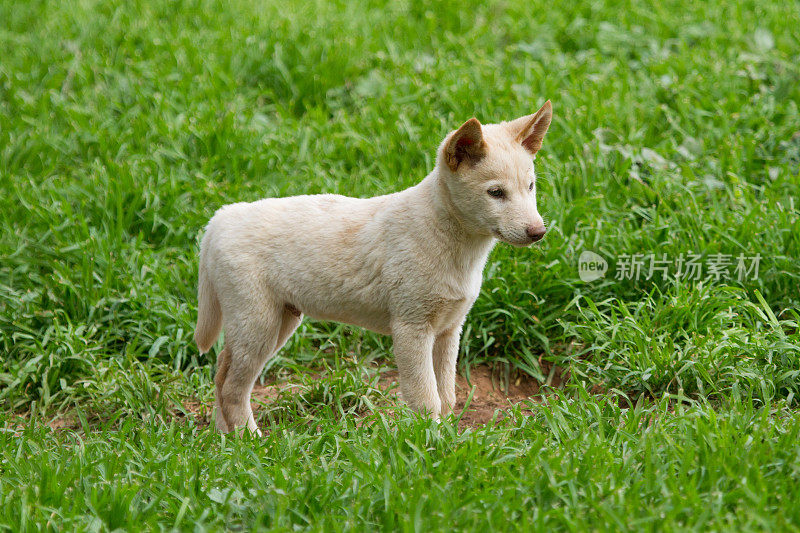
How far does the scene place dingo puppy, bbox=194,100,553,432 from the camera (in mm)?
3717

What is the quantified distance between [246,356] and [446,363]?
98 centimetres

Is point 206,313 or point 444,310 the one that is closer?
point 444,310

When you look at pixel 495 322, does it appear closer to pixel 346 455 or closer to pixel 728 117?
pixel 346 455

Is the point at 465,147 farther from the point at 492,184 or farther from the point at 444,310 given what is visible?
the point at 444,310

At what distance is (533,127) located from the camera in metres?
3.86

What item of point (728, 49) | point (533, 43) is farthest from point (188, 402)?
point (728, 49)

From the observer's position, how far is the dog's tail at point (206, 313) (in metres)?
4.42

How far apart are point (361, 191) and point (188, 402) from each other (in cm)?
191

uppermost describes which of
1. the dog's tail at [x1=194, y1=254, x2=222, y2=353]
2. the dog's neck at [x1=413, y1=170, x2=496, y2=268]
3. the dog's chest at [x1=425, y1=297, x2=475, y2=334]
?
the dog's neck at [x1=413, y1=170, x2=496, y2=268]

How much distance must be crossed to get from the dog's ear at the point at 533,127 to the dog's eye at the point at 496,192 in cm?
29

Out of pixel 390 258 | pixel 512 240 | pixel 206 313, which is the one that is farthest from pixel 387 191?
→ pixel 512 240

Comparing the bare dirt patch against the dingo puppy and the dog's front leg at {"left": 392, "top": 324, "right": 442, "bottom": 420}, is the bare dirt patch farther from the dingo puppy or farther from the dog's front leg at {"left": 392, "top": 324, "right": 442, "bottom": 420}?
the dog's front leg at {"left": 392, "top": 324, "right": 442, "bottom": 420}

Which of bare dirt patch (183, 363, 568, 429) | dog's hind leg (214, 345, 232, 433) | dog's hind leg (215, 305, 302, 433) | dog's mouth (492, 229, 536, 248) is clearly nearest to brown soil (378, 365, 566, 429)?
bare dirt patch (183, 363, 568, 429)

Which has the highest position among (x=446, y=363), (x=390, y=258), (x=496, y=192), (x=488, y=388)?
(x=496, y=192)
